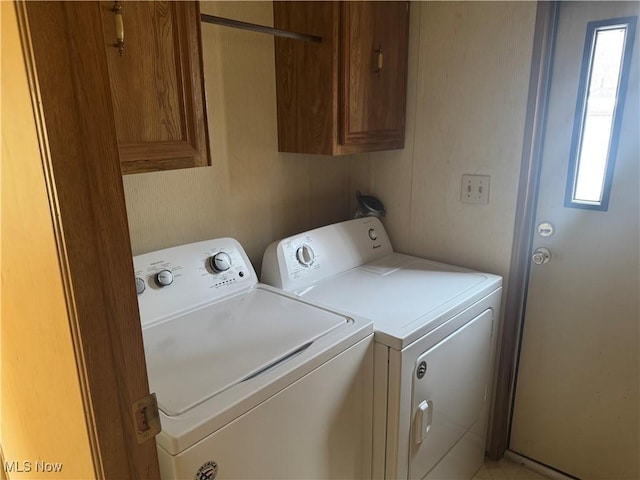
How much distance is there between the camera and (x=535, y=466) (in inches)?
82.4

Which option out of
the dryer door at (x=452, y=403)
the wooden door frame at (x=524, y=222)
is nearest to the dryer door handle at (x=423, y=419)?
the dryer door at (x=452, y=403)

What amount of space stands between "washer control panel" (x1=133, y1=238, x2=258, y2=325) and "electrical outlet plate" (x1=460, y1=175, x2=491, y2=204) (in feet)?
3.15

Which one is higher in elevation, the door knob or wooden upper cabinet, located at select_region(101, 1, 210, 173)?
wooden upper cabinet, located at select_region(101, 1, 210, 173)

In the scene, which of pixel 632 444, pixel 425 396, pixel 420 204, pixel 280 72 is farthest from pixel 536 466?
pixel 280 72

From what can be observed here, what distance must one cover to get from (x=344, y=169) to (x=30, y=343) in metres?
1.72

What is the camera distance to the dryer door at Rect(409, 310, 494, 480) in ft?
5.00

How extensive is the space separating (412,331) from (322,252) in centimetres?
61

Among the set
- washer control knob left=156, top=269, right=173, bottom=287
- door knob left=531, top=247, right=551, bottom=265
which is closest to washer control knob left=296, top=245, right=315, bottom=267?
washer control knob left=156, top=269, right=173, bottom=287

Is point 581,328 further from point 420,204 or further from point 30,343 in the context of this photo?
point 30,343

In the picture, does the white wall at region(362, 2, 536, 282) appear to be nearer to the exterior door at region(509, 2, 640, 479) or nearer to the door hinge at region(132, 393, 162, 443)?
the exterior door at region(509, 2, 640, 479)

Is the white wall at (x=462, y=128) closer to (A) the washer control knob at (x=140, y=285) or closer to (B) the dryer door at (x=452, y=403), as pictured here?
(B) the dryer door at (x=452, y=403)

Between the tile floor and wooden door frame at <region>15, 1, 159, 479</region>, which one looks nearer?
wooden door frame at <region>15, 1, 159, 479</region>

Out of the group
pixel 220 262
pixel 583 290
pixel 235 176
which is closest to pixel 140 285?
pixel 220 262

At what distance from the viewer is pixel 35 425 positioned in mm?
856
